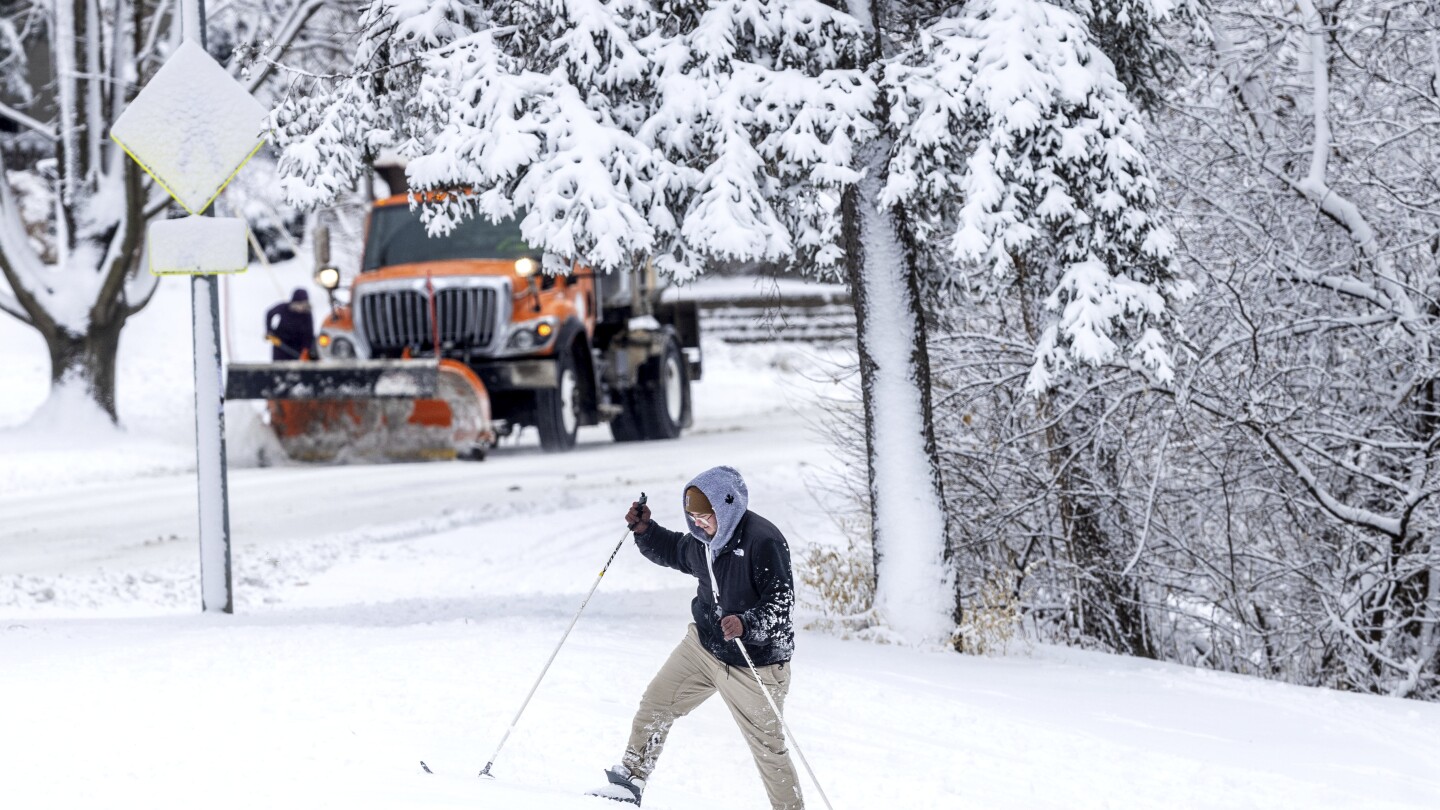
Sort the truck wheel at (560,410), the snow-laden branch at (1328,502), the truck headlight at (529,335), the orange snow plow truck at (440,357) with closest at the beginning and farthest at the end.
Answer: the snow-laden branch at (1328,502), the orange snow plow truck at (440,357), the truck headlight at (529,335), the truck wheel at (560,410)

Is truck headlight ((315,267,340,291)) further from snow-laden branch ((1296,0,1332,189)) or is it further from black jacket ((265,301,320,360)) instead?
snow-laden branch ((1296,0,1332,189))

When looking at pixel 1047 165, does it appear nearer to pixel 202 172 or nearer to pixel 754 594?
pixel 754 594

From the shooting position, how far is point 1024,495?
32.1 feet

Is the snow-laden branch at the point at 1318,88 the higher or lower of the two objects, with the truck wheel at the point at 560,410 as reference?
higher

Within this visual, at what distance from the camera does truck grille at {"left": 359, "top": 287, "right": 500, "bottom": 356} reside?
1590cm

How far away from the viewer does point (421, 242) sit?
53.9 feet

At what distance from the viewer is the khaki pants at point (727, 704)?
476cm

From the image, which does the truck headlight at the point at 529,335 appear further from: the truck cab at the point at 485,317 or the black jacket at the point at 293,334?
the black jacket at the point at 293,334

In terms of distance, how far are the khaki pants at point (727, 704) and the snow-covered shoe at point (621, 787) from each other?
0.13 ft

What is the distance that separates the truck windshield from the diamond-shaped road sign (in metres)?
8.57

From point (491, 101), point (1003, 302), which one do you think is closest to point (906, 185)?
point (491, 101)

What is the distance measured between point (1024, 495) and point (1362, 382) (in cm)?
212

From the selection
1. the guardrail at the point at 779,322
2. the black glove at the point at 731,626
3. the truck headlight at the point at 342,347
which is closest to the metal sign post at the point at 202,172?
the black glove at the point at 731,626

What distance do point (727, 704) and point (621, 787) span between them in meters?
0.44
